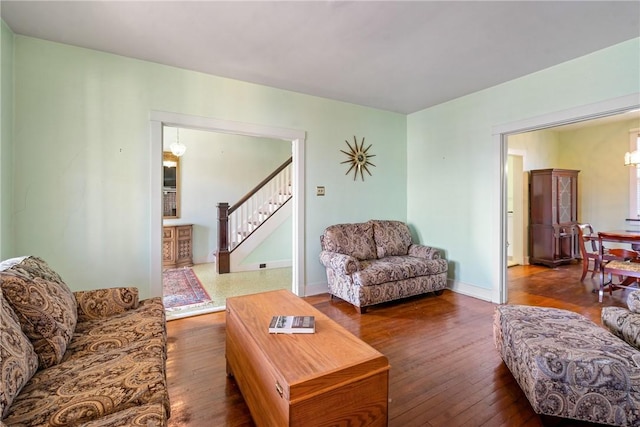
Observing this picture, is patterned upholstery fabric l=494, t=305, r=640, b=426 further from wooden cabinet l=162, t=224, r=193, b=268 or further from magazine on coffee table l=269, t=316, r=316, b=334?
wooden cabinet l=162, t=224, r=193, b=268

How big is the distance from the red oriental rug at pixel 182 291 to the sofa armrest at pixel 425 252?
2786 millimetres

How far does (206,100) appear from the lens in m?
3.20

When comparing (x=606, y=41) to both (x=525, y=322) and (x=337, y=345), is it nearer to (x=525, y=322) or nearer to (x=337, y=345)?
Answer: (x=525, y=322)

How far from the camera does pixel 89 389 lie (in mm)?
1169

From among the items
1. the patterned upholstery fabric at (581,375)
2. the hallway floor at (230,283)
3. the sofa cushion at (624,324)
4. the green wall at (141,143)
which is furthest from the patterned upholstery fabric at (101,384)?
the sofa cushion at (624,324)

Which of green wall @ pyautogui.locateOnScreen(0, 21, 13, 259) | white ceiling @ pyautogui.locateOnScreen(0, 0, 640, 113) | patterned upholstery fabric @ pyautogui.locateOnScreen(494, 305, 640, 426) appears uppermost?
white ceiling @ pyautogui.locateOnScreen(0, 0, 640, 113)

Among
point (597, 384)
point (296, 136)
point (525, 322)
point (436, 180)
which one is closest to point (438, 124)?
point (436, 180)

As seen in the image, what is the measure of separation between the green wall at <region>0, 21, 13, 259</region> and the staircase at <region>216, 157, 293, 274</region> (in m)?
2.98

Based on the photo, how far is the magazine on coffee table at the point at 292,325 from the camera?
1.60 metres

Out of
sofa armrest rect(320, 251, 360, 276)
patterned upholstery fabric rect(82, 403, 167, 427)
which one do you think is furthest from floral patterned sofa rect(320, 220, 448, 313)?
patterned upholstery fabric rect(82, 403, 167, 427)

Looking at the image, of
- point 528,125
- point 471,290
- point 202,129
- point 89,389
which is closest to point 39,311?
point 89,389

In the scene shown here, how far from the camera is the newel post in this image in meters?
5.21

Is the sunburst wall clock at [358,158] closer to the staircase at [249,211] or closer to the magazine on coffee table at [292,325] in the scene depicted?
the staircase at [249,211]

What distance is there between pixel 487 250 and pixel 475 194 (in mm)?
734
